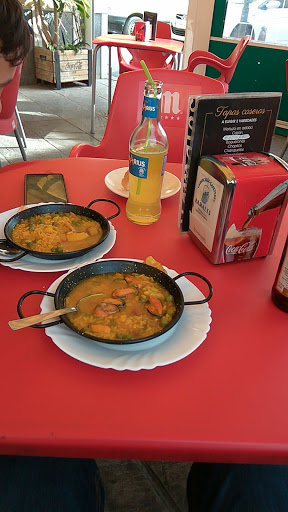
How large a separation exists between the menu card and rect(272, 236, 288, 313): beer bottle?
0.96ft

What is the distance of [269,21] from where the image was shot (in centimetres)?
490

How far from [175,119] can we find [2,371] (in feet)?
4.72

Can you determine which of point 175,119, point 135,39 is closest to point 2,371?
point 175,119

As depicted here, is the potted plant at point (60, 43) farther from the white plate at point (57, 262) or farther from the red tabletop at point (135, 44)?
the white plate at point (57, 262)

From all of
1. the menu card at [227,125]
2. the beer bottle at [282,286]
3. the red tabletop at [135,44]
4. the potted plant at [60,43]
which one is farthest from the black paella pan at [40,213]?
the potted plant at [60,43]

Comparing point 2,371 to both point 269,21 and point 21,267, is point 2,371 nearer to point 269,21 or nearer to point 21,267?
point 21,267

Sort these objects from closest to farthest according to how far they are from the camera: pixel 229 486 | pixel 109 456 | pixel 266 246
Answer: pixel 109 456 < pixel 229 486 < pixel 266 246

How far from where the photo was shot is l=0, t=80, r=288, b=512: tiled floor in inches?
50.3

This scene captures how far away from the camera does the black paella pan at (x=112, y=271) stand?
0.64 m

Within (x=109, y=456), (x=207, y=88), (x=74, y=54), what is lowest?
(x=74, y=54)

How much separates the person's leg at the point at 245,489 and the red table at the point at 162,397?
0.26 metres

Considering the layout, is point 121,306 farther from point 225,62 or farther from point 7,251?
point 225,62

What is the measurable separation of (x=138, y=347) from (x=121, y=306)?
0.09m

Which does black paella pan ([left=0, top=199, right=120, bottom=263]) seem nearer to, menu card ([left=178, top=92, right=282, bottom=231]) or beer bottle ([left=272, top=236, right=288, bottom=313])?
menu card ([left=178, top=92, right=282, bottom=231])
